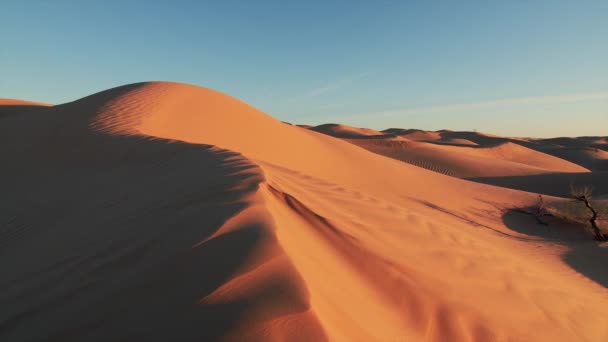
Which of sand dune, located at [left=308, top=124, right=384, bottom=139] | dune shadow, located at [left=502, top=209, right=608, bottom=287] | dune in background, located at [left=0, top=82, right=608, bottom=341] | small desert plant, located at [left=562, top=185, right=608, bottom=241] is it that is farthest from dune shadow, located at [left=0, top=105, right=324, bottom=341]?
sand dune, located at [left=308, top=124, right=384, bottom=139]

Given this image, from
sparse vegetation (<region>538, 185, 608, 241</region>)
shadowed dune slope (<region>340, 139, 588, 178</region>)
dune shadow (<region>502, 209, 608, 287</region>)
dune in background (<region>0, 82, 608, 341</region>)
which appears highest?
dune in background (<region>0, 82, 608, 341</region>)

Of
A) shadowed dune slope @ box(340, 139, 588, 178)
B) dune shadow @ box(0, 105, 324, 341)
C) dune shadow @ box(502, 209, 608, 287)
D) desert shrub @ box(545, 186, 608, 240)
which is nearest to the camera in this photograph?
dune shadow @ box(0, 105, 324, 341)

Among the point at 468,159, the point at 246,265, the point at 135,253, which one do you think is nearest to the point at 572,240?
the point at 246,265

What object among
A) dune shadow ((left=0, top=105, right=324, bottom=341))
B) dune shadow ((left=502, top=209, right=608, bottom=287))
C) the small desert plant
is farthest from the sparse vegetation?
dune shadow ((left=0, top=105, right=324, bottom=341))

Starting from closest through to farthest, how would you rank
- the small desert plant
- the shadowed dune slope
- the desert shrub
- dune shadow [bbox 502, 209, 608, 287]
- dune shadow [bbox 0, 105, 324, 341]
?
1. dune shadow [bbox 0, 105, 324, 341]
2. dune shadow [bbox 502, 209, 608, 287]
3. the small desert plant
4. the desert shrub
5. the shadowed dune slope

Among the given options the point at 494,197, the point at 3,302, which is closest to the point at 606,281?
the point at 494,197

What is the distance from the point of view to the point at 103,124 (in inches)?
422

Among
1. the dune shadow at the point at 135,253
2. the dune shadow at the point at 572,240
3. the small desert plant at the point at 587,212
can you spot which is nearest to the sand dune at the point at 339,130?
the dune shadow at the point at 572,240

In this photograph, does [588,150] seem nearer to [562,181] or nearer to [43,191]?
[562,181]

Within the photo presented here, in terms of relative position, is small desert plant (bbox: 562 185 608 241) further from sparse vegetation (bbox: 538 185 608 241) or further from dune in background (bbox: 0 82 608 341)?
dune in background (bbox: 0 82 608 341)

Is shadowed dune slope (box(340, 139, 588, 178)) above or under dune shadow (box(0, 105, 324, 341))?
under

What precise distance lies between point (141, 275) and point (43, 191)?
18.0ft

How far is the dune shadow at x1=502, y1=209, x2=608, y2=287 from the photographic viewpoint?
5797 mm

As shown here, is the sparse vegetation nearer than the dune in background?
No
